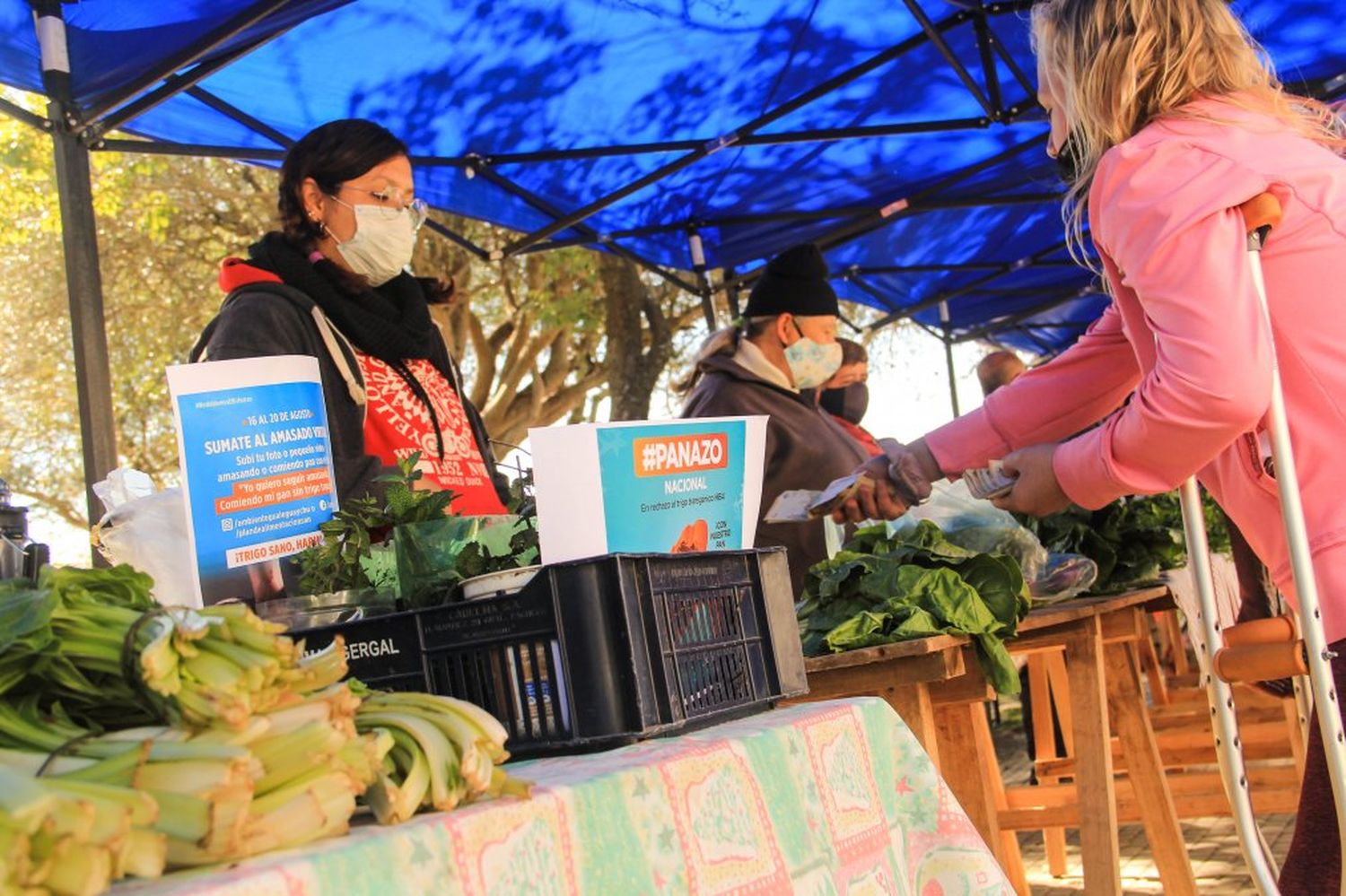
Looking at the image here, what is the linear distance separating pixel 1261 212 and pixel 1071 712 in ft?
9.22

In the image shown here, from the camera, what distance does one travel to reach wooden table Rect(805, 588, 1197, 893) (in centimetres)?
310

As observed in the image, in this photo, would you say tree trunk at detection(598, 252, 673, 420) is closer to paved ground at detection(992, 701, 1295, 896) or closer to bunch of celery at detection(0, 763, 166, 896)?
paved ground at detection(992, 701, 1295, 896)

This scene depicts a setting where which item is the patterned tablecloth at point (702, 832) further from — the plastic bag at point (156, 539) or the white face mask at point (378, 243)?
the white face mask at point (378, 243)

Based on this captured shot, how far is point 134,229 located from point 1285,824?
34.9 ft

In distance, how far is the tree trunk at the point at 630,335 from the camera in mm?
11844

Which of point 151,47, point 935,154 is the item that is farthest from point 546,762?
point 935,154

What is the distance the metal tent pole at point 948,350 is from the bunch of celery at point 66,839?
10.9m

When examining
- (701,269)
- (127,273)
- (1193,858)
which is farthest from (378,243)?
(127,273)

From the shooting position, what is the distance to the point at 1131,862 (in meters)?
6.14

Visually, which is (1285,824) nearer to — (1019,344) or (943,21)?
(943,21)

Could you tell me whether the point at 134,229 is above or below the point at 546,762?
above

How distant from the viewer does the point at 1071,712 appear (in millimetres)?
4441

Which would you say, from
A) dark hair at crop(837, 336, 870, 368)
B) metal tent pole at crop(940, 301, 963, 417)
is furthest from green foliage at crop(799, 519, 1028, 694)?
metal tent pole at crop(940, 301, 963, 417)

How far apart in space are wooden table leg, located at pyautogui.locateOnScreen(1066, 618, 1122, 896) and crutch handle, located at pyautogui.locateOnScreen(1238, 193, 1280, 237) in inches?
96.4
